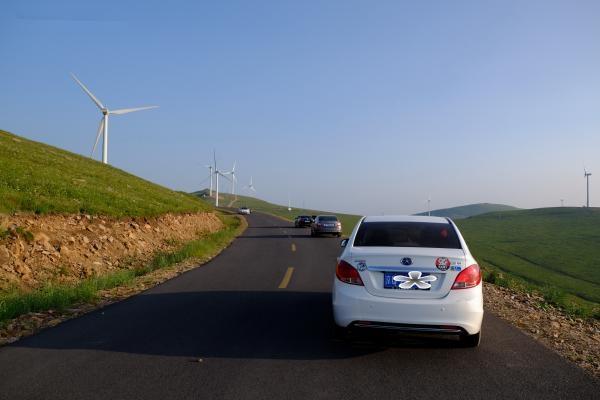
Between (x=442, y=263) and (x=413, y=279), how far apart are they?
15.7 inches

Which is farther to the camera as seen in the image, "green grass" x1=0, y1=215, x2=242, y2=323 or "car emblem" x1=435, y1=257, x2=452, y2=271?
"green grass" x1=0, y1=215, x2=242, y2=323

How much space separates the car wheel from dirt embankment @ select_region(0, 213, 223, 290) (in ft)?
30.0

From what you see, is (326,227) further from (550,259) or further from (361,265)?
(361,265)

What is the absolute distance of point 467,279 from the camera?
227 inches

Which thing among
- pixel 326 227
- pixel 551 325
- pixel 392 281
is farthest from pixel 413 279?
pixel 326 227

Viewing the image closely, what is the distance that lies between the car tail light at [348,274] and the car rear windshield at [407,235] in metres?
0.59

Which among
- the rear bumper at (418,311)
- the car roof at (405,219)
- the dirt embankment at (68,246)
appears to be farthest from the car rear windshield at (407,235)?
the dirt embankment at (68,246)

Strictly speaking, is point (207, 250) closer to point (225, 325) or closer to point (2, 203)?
point (2, 203)

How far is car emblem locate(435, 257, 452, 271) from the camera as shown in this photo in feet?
18.9

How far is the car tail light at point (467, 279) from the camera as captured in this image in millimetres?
5723

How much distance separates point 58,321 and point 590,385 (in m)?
7.21

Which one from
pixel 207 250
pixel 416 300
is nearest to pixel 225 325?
pixel 416 300

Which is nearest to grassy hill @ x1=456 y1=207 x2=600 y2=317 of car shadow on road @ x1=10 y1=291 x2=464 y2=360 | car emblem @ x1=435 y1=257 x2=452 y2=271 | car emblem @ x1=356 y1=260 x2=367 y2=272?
car shadow on road @ x1=10 y1=291 x2=464 y2=360

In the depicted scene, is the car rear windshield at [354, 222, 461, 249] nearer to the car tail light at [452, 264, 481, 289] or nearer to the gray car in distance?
the car tail light at [452, 264, 481, 289]
